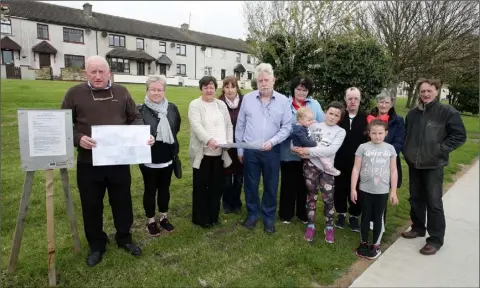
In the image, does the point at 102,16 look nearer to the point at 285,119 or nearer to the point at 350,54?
the point at 350,54

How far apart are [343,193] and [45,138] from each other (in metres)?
3.65

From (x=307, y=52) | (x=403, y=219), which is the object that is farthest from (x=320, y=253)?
(x=307, y=52)

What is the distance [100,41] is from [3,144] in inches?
1252

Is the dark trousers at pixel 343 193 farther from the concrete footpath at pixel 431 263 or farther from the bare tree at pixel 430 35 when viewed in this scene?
the bare tree at pixel 430 35

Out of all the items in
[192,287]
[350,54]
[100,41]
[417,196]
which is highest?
[100,41]

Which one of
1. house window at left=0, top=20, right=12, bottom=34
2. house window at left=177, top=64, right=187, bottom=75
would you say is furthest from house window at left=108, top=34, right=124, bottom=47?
house window at left=0, top=20, right=12, bottom=34

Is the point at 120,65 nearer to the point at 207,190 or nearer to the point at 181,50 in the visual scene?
the point at 181,50

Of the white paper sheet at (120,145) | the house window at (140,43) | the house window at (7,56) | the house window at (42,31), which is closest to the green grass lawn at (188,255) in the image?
the white paper sheet at (120,145)

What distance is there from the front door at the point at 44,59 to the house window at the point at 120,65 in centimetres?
622

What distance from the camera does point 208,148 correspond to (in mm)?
4234

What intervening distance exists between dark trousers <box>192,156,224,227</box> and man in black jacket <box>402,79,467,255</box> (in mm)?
2422

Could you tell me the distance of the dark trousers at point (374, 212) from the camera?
384cm

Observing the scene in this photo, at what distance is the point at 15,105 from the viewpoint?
1217cm

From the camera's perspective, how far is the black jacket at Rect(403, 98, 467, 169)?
3768 mm
